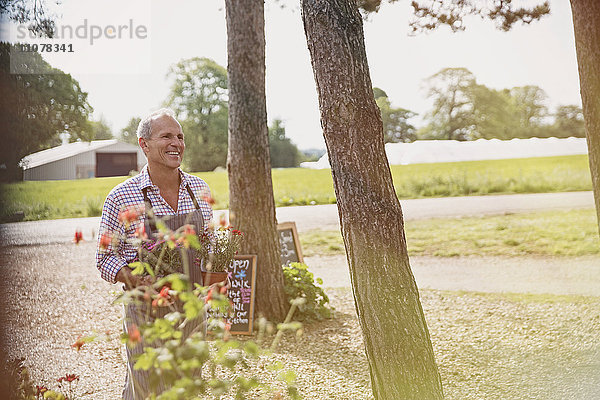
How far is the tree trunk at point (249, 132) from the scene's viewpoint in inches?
154

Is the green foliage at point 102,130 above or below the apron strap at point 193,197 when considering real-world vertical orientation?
above

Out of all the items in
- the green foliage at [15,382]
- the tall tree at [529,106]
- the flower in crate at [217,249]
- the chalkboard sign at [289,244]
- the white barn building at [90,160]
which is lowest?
the green foliage at [15,382]

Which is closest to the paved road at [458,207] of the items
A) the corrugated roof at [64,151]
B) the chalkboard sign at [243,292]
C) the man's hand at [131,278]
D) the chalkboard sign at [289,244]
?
the corrugated roof at [64,151]

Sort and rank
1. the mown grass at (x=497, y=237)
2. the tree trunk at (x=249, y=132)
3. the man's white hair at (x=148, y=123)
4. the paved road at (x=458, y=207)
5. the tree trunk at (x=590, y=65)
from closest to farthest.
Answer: the man's white hair at (x=148, y=123) < the tree trunk at (x=590, y=65) < the tree trunk at (x=249, y=132) < the mown grass at (x=497, y=237) < the paved road at (x=458, y=207)

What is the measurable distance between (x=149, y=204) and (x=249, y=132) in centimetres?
193

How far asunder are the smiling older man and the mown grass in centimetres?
618

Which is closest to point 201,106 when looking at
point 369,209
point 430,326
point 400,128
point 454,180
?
point 400,128

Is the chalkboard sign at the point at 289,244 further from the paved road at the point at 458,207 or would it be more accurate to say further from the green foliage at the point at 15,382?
the paved road at the point at 458,207

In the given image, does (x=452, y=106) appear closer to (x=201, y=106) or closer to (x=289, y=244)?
(x=201, y=106)

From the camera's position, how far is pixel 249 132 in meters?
3.92

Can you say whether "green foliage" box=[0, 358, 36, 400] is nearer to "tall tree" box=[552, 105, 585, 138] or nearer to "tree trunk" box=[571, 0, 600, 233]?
"tree trunk" box=[571, 0, 600, 233]

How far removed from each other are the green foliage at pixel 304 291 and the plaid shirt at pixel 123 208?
2058 millimetres

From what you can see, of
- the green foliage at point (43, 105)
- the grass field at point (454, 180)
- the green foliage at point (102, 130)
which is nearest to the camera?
the green foliage at point (43, 105)

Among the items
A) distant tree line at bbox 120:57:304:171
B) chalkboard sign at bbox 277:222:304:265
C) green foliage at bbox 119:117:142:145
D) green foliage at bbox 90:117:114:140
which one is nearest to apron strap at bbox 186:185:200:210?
chalkboard sign at bbox 277:222:304:265
